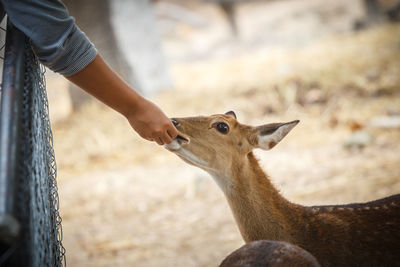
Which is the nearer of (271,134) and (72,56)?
A: (72,56)

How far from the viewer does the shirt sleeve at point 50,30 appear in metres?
1.73

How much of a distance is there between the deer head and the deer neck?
40 millimetres

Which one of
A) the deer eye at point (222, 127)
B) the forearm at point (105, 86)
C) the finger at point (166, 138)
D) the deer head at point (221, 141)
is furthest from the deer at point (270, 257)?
the deer eye at point (222, 127)

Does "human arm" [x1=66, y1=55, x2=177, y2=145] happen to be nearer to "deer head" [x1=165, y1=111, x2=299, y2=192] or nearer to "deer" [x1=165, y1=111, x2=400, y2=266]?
"deer" [x1=165, y1=111, x2=400, y2=266]

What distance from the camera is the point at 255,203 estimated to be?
108 inches

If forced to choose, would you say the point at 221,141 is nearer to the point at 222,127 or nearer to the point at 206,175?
the point at 222,127

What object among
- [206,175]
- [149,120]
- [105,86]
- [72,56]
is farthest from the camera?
[206,175]

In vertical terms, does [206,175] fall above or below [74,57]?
above

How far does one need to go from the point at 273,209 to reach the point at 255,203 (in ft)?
0.38

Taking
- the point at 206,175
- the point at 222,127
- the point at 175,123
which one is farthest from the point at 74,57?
the point at 206,175

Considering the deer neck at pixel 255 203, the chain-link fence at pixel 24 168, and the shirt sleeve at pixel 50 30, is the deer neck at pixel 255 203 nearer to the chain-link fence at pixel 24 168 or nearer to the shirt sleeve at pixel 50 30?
→ the chain-link fence at pixel 24 168

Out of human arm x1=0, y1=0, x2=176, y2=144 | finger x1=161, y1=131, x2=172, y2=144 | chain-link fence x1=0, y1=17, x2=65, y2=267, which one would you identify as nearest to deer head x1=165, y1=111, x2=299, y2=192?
finger x1=161, y1=131, x2=172, y2=144

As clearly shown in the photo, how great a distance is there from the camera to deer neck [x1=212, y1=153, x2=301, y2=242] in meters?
2.66

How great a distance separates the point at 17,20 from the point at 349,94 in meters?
6.92
